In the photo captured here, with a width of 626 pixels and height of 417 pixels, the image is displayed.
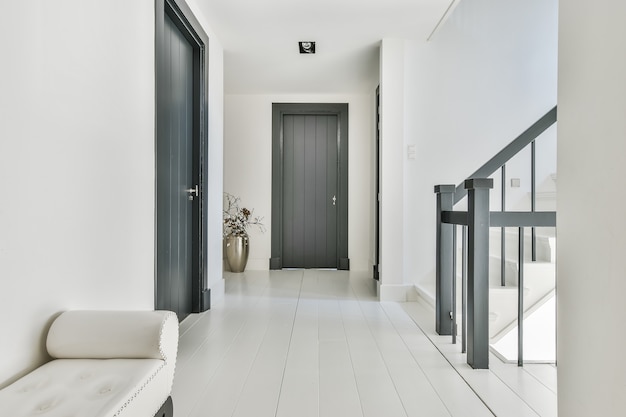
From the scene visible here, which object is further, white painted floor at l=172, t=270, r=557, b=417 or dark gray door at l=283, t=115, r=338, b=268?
dark gray door at l=283, t=115, r=338, b=268

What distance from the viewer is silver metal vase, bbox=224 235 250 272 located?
19.1 ft

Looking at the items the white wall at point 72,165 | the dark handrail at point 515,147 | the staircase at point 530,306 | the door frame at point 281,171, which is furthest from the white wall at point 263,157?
the white wall at point 72,165

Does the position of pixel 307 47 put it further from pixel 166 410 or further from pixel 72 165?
pixel 166 410

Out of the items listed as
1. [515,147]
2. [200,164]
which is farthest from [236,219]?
[515,147]

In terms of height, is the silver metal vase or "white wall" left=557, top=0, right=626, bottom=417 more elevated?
"white wall" left=557, top=0, right=626, bottom=417

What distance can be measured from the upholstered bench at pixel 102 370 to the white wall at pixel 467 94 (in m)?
3.09

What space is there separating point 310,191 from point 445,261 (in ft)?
11.8

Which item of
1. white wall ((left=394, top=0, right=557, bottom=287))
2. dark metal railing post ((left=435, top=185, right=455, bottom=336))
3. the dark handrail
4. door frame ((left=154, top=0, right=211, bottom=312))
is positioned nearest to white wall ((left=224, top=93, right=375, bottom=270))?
white wall ((left=394, top=0, right=557, bottom=287))

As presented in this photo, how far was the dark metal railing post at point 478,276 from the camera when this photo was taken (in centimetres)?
230

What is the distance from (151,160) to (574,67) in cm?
201

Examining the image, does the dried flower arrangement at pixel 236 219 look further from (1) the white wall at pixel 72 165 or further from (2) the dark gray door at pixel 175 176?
(1) the white wall at pixel 72 165

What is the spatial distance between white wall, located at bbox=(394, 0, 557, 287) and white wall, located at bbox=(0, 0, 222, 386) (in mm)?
2556

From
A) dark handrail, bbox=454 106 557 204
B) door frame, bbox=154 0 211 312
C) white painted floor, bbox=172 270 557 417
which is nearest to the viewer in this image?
white painted floor, bbox=172 270 557 417

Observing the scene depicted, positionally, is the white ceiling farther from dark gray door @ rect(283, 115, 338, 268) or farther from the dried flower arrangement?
the dried flower arrangement
